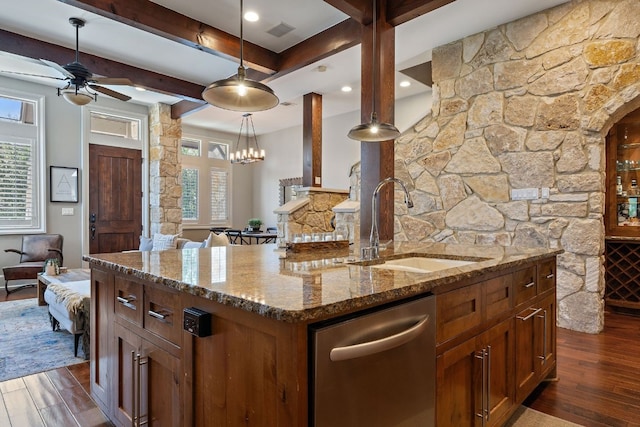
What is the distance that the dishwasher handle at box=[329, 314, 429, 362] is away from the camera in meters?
0.95

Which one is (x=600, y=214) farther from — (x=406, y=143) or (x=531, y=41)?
(x=406, y=143)

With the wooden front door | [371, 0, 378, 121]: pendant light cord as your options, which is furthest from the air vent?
the wooden front door

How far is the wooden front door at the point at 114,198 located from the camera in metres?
6.48

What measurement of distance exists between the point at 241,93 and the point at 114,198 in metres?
5.61

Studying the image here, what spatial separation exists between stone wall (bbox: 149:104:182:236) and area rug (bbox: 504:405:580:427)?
615 cm

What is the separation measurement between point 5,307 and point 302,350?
5.18 meters

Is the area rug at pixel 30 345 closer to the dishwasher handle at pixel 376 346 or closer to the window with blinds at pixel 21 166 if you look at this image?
the window with blinds at pixel 21 166

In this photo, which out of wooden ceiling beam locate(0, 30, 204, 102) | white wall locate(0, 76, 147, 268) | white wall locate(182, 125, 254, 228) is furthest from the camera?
white wall locate(182, 125, 254, 228)

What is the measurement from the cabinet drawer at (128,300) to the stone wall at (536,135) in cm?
345

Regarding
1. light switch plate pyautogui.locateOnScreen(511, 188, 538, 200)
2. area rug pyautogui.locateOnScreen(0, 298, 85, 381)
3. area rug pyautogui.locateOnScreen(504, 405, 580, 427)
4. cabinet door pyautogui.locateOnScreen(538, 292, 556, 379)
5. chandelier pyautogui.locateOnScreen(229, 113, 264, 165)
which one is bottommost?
area rug pyautogui.locateOnScreen(0, 298, 85, 381)

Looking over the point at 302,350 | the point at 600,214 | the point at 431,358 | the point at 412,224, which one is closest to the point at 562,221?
the point at 600,214

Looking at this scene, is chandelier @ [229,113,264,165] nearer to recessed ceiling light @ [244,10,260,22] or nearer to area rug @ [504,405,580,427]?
recessed ceiling light @ [244,10,260,22]

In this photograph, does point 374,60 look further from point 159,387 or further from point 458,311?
point 159,387

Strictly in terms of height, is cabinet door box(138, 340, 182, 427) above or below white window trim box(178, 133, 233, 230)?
below
